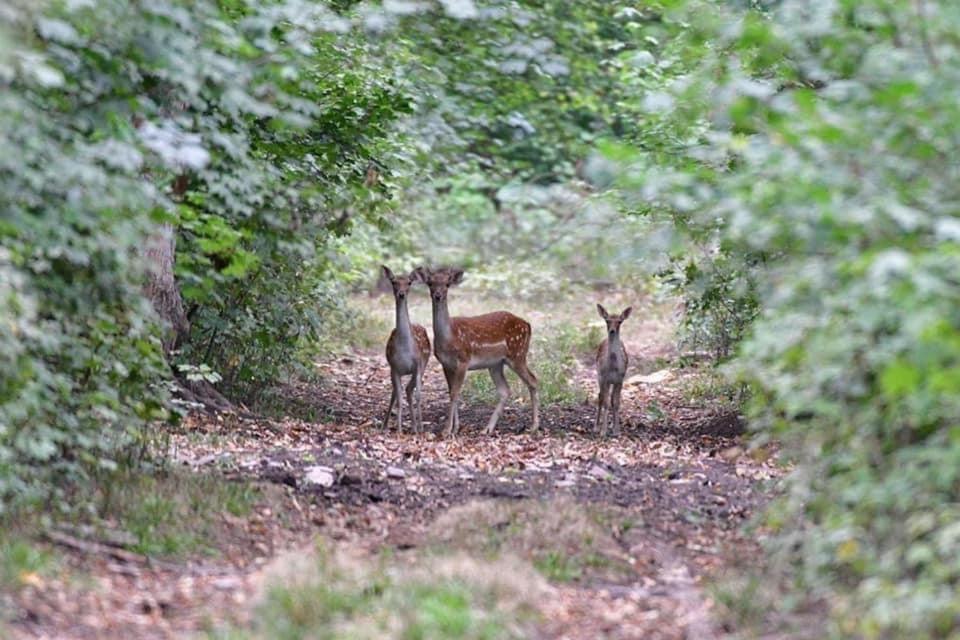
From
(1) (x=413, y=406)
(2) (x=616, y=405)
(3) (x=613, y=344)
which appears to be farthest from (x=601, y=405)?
(1) (x=413, y=406)

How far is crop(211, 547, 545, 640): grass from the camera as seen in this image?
5172 millimetres

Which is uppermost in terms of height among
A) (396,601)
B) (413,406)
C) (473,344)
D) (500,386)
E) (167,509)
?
(396,601)

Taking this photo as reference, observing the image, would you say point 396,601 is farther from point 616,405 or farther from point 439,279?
point 439,279

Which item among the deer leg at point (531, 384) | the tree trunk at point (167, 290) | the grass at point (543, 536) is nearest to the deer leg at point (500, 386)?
the deer leg at point (531, 384)

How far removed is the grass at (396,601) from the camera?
5172 mm

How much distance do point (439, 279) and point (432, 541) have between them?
589 centimetres

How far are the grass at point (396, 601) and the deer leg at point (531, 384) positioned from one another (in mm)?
6122

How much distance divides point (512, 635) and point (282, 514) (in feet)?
8.59

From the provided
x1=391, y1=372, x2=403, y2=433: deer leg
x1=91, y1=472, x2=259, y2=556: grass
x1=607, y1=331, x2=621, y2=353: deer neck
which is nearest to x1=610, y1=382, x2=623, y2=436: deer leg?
x1=607, y1=331, x2=621, y2=353: deer neck

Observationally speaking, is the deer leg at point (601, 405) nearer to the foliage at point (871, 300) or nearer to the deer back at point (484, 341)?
the deer back at point (484, 341)

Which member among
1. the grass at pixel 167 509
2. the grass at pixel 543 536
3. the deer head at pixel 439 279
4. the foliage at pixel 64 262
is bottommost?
the deer head at pixel 439 279

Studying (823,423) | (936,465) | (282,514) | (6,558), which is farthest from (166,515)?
(936,465)

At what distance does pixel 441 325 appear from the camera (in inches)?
499

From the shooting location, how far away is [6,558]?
5.76 metres
